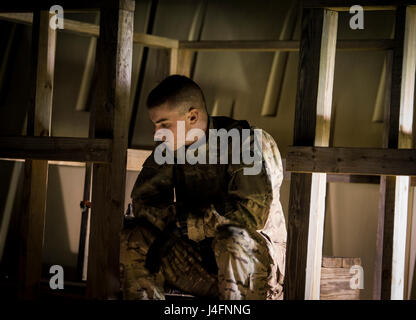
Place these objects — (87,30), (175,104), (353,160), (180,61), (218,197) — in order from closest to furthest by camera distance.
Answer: (353,160)
(175,104)
(218,197)
(87,30)
(180,61)

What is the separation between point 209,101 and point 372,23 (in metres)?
1.57

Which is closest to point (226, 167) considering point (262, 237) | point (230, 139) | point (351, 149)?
point (230, 139)

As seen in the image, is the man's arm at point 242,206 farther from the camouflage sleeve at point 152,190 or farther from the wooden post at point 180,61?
the wooden post at point 180,61

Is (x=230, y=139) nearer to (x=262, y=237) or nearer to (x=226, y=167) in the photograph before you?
(x=226, y=167)

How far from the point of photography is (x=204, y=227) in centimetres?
372

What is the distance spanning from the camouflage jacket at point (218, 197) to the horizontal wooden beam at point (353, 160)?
0.73ft

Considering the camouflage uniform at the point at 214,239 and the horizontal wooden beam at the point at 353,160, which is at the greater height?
the horizontal wooden beam at the point at 353,160

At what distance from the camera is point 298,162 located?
374 cm

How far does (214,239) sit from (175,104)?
792 mm

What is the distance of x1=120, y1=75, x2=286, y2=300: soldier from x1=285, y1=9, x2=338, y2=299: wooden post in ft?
0.47

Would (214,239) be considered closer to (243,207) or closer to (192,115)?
(243,207)

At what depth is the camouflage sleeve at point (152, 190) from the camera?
156 inches

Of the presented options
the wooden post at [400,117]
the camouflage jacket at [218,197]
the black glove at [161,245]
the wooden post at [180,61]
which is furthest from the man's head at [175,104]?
the wooden post at [180,61]

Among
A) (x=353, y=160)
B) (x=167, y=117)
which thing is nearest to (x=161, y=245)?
(x=167, y=117)
